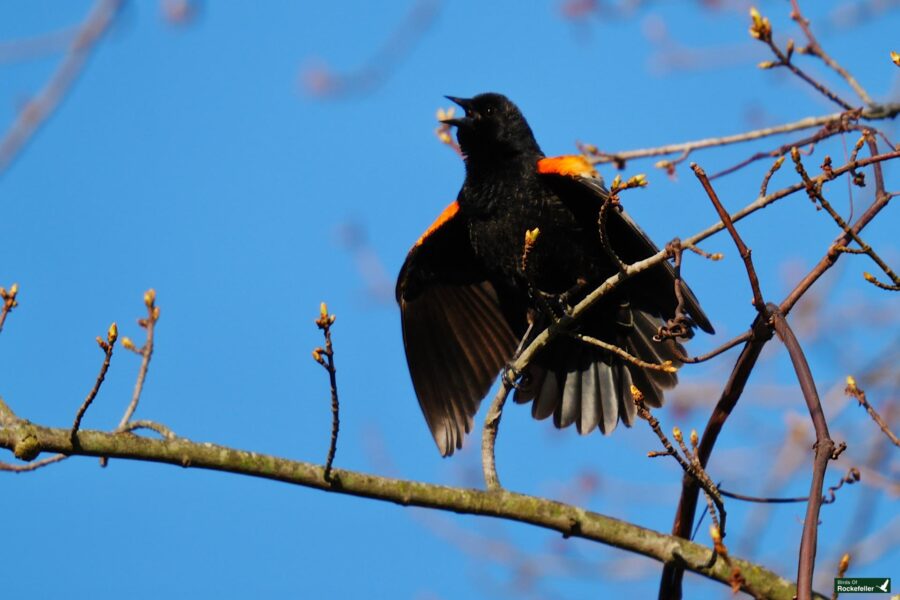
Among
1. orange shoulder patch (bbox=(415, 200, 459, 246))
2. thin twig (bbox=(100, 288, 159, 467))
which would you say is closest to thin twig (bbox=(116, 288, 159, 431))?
thin twig (bbox=(100, 288, 159, 467))

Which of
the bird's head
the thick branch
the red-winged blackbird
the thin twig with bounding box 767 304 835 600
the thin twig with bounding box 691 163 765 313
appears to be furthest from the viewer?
the bird's head

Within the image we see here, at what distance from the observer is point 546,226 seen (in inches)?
164

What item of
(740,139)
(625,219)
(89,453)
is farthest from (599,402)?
(89,453)

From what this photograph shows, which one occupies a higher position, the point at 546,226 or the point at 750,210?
the point at 546,226

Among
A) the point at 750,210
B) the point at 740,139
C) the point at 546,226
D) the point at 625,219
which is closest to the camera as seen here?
the point at 750,210

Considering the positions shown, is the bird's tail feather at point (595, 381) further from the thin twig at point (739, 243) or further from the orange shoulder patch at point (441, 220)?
the thin twig at point (739, 243)

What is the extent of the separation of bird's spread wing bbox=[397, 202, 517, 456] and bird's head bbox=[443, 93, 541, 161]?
259 mm

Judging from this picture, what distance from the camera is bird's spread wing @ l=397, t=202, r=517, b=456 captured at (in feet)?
14.4

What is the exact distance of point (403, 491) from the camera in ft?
8.02

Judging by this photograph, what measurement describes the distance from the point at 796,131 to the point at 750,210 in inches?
43.0

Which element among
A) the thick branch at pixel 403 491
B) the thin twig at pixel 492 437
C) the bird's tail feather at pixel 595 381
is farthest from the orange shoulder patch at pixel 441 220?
the thick branch at pixel 403 491

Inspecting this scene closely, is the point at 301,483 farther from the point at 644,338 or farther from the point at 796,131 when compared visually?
the point at 644,338

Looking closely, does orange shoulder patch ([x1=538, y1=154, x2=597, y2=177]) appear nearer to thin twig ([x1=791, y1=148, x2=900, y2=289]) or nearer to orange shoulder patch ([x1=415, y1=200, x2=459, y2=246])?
orange shoulder patch ([x1=415, y1=200, x2=459, y2=246])

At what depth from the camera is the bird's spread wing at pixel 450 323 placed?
14.4 feet
